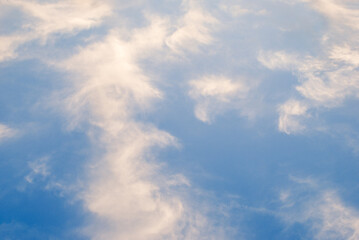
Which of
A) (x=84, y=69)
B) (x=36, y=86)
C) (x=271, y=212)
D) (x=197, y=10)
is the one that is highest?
(x=197, y=10)

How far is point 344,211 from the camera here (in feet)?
70.6

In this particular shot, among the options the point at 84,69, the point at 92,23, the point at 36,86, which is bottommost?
the point at 36,86

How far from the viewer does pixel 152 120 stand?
80.1ft

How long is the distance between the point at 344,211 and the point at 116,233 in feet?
48.5

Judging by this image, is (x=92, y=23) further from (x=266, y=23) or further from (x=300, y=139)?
(x=300, y=139)

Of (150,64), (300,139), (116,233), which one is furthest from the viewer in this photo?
(150,64)

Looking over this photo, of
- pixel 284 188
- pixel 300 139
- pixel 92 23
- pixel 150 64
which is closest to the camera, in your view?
pixel 284 188

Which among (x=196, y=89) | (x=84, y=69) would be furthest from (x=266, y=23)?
(x=84, y=69)

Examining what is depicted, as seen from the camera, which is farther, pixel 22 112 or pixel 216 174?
pixel 22 112

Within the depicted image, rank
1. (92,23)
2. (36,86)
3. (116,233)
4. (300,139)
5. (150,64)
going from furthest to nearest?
(92,23)
(150,64)
(36,86)
(300,139)
(116,233)

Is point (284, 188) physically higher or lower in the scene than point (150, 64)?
lower

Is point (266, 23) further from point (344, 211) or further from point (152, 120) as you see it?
point (344, 211)

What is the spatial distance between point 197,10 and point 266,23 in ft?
21.2

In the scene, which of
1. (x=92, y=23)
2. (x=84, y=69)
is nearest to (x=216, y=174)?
(x=84, y=69)
